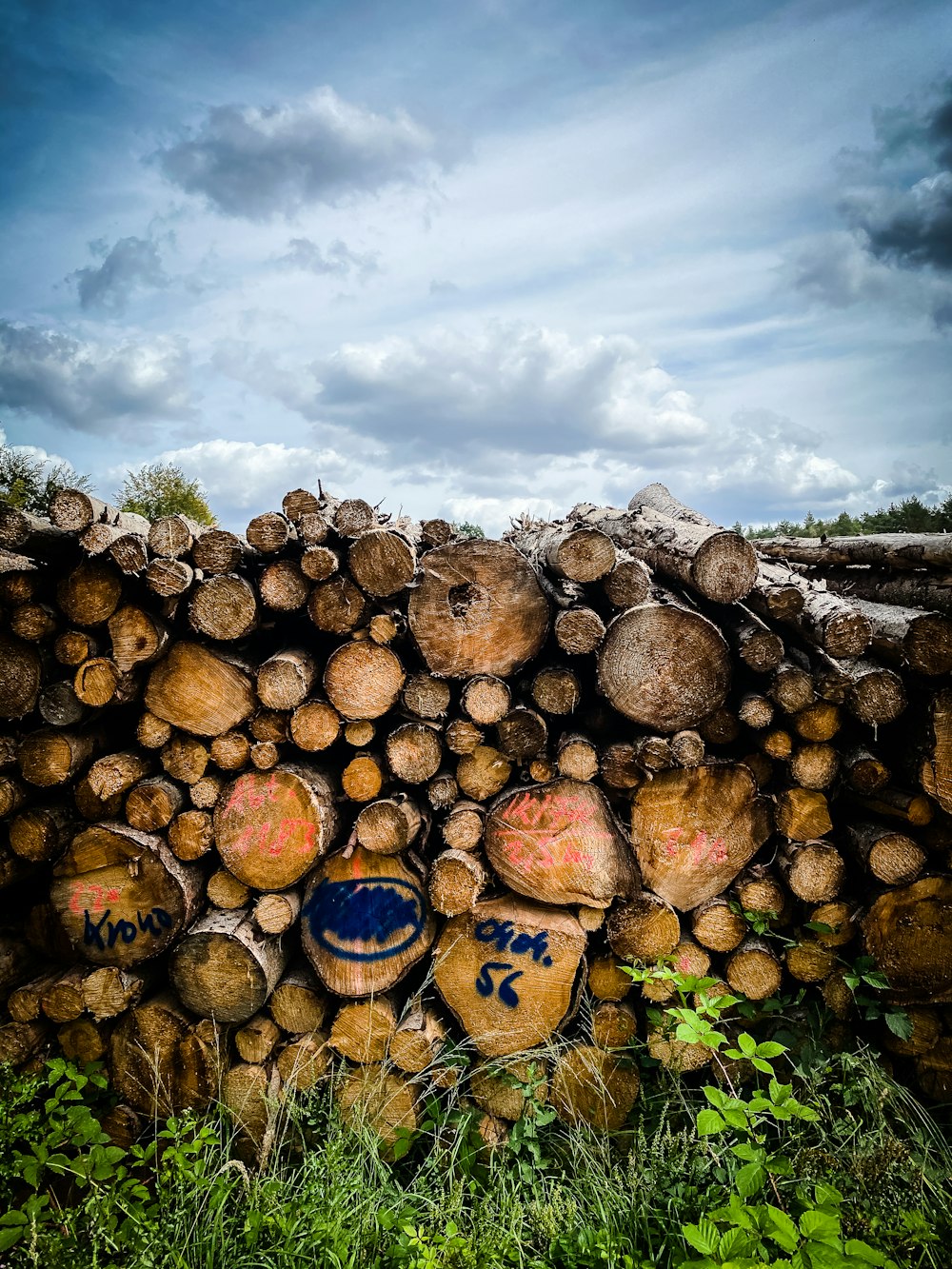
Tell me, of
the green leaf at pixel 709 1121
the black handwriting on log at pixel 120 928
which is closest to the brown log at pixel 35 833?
the black handwriting on log at pixel 120 928

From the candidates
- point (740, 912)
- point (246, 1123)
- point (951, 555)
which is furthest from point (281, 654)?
point (951, 555)

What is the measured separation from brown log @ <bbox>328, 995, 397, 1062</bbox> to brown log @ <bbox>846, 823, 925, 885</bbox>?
209cm

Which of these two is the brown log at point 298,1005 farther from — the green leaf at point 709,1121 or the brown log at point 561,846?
the green leaf at point 709,1121

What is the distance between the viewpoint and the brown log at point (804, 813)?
115 inches

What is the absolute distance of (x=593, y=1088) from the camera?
2.90 metres

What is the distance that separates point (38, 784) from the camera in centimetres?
289

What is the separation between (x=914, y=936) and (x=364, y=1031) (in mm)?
2297

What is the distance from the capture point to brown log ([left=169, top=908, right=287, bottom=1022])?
286 cm

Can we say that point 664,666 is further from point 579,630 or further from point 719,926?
point 719,926

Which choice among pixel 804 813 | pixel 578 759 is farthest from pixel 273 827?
pixel 804 813

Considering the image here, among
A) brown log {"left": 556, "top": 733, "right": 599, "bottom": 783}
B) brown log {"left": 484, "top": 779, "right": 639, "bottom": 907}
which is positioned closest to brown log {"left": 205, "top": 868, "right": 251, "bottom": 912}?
brown log {"left": 484, "top": 779, "right": 639, "bottom": 907}

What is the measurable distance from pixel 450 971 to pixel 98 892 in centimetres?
154

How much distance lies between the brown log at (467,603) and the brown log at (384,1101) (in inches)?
66.4

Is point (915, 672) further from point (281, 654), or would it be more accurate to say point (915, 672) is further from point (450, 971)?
point (281, 654)
